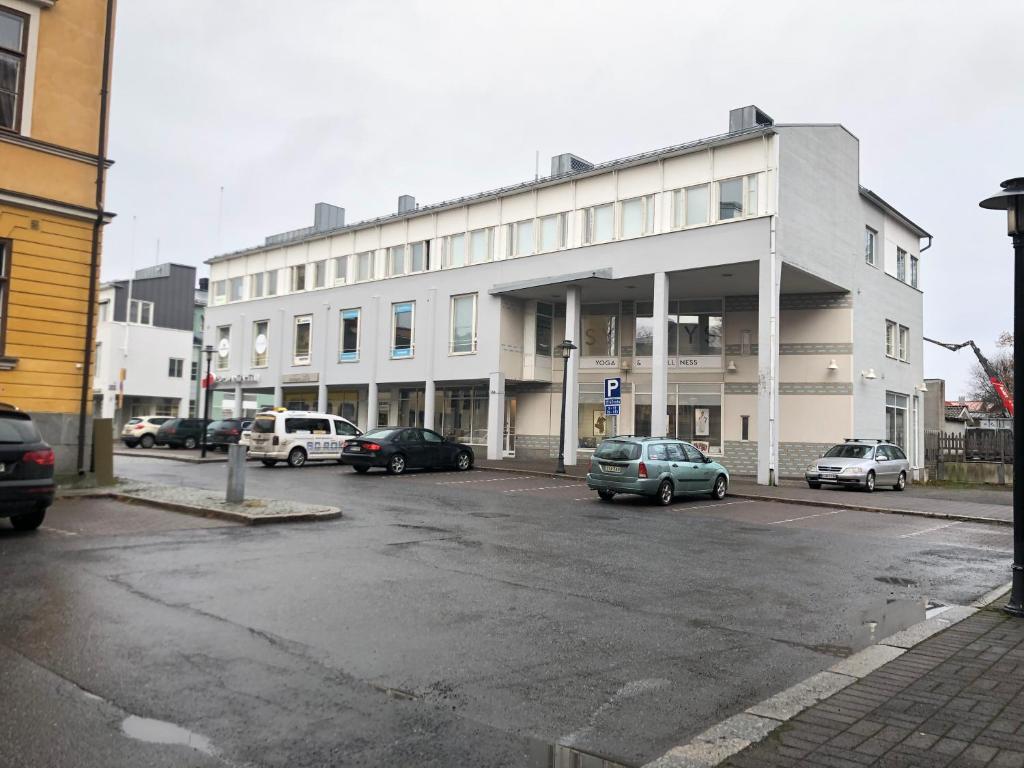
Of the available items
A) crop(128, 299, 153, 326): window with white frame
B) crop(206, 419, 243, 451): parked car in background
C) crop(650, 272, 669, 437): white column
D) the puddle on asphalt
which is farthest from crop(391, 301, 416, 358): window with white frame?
the puddle on asphalt

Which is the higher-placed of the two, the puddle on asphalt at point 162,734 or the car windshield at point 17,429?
the car windshield at point 17,429

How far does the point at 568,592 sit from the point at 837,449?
20077 mm

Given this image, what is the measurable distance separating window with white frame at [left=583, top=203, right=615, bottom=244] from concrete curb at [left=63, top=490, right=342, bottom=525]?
19.3m

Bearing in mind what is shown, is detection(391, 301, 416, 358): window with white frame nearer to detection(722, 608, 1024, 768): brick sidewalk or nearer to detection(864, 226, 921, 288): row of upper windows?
detection(864, 226, 921, 288): row of upper windows

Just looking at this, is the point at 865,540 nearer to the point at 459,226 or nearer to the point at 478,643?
the point at 478,643

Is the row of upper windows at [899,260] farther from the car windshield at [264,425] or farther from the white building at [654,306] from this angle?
the car windshield at [264,425]

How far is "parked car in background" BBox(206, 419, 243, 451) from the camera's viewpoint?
33.7 m

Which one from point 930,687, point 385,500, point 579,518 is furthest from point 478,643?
point 385,500

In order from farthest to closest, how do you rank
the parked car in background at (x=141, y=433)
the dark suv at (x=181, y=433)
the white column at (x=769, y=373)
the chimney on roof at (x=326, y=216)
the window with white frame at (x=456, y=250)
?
1. the chimney on roof at (x=326, y=216)
2. the parked car in background at (x=141, y=433)
3. the dark suv at (x=181, y=433)
4. the window with white frame at (x=456, y=250)
5. the white column at (x=769, y=373)

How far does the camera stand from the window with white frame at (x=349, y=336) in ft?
129

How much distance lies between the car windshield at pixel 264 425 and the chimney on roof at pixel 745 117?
1975 centimetres

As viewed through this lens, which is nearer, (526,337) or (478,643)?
(478,643)

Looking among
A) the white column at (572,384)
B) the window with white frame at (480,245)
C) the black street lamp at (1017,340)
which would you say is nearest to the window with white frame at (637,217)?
the white column at (572,384)

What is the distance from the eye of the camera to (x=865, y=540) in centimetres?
1326
